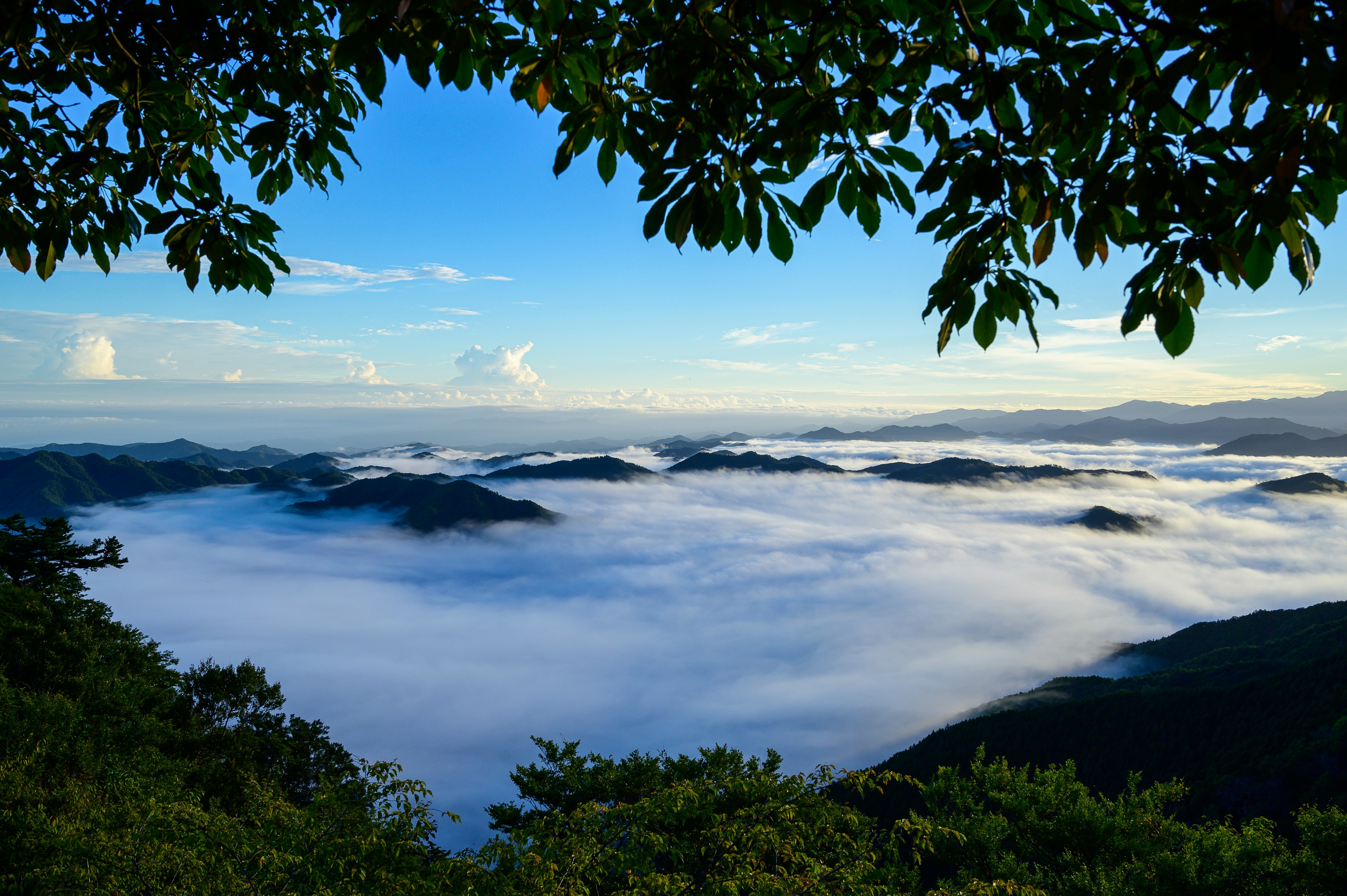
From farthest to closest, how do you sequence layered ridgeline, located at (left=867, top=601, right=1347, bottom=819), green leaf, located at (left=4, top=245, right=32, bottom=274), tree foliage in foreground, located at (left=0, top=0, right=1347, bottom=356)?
layered ridgeline, located at (left=867, top=601, right=1347, bottom=819), green leaf, located at (left=4, top=245, right=32, bottom=274), tree foliage in foreground, located at (left=0, top=0, right=1347, bottom=356)

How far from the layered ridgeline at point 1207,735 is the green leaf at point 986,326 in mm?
82385

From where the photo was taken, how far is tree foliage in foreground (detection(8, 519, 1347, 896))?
10.5m

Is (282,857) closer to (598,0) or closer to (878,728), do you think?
(598,0)

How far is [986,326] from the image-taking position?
122 inches

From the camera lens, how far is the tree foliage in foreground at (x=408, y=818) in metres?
10.5

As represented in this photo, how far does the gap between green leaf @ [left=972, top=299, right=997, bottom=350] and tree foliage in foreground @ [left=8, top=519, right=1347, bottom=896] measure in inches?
339

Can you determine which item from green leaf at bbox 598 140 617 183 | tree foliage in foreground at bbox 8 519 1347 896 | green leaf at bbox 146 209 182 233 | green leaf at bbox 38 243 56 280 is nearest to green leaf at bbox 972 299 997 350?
green leaf at bbox 598 140 617 183

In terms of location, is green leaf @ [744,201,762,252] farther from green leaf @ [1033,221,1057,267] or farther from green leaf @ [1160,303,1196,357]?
green leaf @ [1160,303,1196,357]

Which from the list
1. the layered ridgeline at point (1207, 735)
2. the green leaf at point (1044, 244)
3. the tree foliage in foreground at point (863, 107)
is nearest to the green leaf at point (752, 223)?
the tree foliage in foreground at point (863, 107)

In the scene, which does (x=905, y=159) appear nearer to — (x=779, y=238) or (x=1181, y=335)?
(x=779, y=238)

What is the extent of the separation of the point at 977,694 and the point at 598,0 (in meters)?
218

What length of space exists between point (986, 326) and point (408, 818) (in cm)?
1371

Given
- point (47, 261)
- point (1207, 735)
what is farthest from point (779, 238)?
point (1207, 735)

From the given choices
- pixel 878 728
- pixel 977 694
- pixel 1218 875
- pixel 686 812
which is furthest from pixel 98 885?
pixel 977 694
